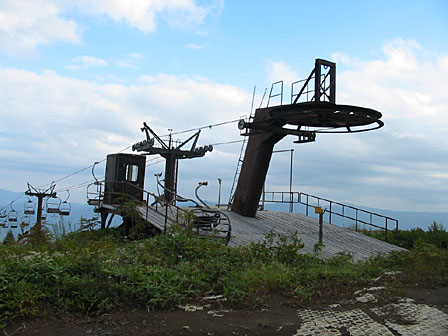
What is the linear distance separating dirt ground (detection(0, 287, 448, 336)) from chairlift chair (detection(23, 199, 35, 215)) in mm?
27903

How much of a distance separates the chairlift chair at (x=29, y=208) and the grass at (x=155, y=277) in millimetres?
23441

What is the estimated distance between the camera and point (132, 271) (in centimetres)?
646

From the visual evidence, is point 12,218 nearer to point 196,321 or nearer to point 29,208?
point 29,208

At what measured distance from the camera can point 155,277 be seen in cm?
645

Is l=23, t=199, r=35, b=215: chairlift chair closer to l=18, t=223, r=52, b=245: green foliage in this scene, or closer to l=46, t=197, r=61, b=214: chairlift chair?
l=46, t=197, r=61, b=214: chairlift chair

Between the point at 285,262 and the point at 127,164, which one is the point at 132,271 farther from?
the point at 127,164

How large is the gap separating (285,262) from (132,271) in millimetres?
4208

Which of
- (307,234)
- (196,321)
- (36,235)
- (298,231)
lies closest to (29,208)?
(298,231)

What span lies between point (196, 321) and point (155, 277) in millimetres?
1396

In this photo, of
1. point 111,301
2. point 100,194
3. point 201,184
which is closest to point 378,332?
point 111,301

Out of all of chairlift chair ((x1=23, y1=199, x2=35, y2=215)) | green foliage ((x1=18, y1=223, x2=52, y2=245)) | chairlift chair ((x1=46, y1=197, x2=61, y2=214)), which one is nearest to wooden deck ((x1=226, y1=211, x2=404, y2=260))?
green foliage ((x1=18, y1=223, x2=52, y2=245))

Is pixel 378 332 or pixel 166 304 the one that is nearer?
pixel 378 332

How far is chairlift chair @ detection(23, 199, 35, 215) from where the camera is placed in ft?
100

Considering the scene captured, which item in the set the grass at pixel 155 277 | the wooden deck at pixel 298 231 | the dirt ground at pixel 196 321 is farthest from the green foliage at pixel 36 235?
the dirt ground at pixel 196 321
